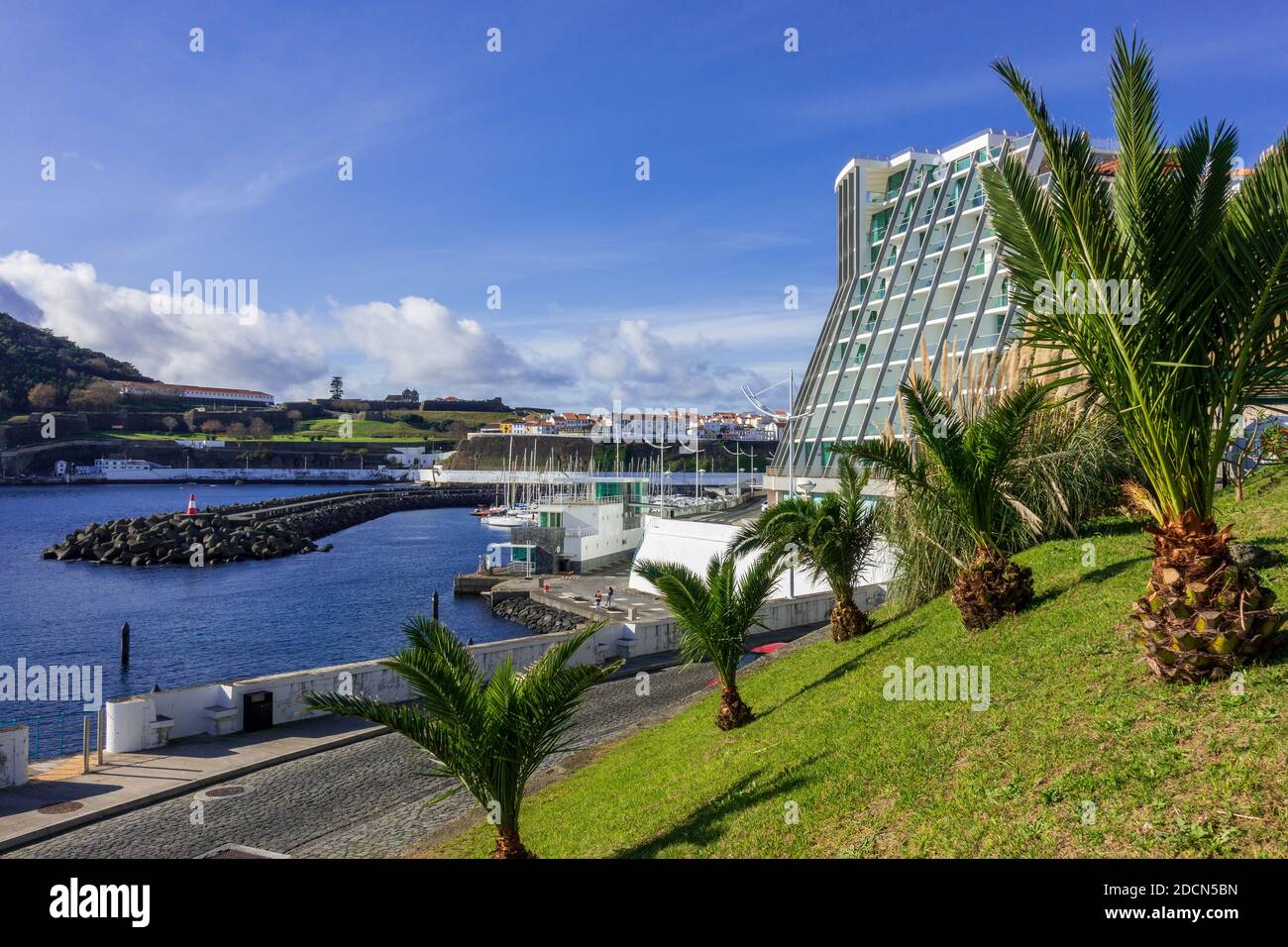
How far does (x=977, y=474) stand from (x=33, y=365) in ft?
683

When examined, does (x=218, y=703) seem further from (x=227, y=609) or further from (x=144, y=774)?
(x=227, y=609)

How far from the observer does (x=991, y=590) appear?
11.5m

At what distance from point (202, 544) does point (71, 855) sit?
60820 millimetres

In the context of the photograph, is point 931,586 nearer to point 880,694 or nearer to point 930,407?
point 930,407

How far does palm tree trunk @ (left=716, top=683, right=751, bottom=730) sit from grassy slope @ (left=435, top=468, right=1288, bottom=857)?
1.16 feet

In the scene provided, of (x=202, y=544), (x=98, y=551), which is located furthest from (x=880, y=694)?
(x=98, y=551)

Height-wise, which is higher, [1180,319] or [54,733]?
[1180,319]

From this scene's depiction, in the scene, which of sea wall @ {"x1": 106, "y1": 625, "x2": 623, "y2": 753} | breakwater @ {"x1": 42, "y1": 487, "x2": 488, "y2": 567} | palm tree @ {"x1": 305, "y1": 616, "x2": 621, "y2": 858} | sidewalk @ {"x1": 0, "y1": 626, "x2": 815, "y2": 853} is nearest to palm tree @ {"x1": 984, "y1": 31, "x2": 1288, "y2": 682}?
palm tree @ {"x1": 305, "y1": 616, "x2": 621, "y2": 858}

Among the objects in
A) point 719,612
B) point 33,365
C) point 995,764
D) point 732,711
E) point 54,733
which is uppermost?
point 33,365

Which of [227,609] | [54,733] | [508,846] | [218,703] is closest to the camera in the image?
[508,846]

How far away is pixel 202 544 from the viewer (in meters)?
65.2

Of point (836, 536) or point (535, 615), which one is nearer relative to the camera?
point (836, 536)

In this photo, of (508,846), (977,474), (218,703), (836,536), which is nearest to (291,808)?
(218,703)

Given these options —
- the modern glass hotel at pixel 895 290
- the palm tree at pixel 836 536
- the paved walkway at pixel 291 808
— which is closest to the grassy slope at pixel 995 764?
the paved walkway at pixel 291 808
